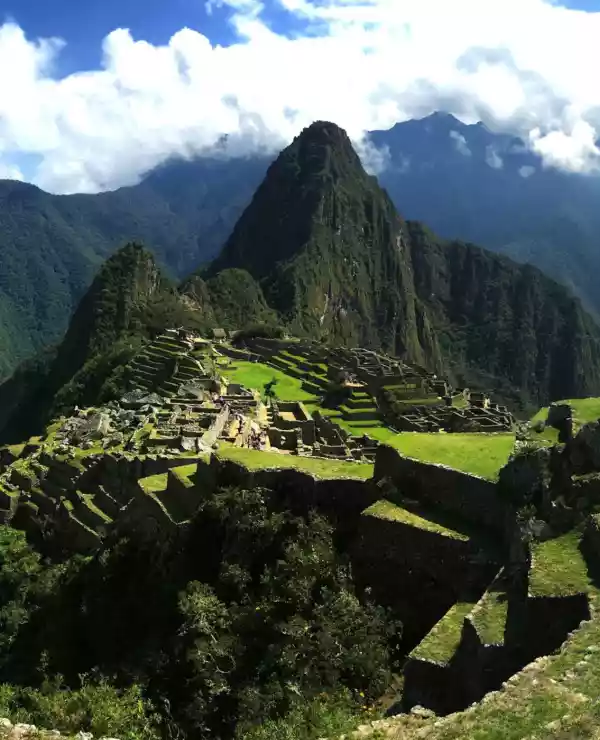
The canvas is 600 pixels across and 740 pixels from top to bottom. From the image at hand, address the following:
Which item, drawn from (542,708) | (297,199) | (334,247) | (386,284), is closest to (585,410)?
(542,708)

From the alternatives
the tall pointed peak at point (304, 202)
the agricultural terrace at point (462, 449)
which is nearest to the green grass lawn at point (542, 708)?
the agricultural terrace at point (462, 449)

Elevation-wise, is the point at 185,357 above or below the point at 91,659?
above

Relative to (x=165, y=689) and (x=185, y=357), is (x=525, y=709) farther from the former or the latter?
(x=185, y=357)

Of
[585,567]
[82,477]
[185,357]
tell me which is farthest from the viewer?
[185,357]

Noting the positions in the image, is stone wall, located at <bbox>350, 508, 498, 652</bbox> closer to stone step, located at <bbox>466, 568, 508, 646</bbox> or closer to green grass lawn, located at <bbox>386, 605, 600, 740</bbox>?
stone step, located at <bbox>466, 568, 508, 646</bbox>

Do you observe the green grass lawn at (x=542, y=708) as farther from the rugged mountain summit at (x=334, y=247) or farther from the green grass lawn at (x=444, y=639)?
the rugged mountain summit at (x=334, y=247)

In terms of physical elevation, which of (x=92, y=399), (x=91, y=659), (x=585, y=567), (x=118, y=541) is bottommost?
(x=91, y=659)

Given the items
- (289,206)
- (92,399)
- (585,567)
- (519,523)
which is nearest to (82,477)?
(519,523)

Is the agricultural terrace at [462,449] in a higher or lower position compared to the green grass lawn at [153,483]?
higher
